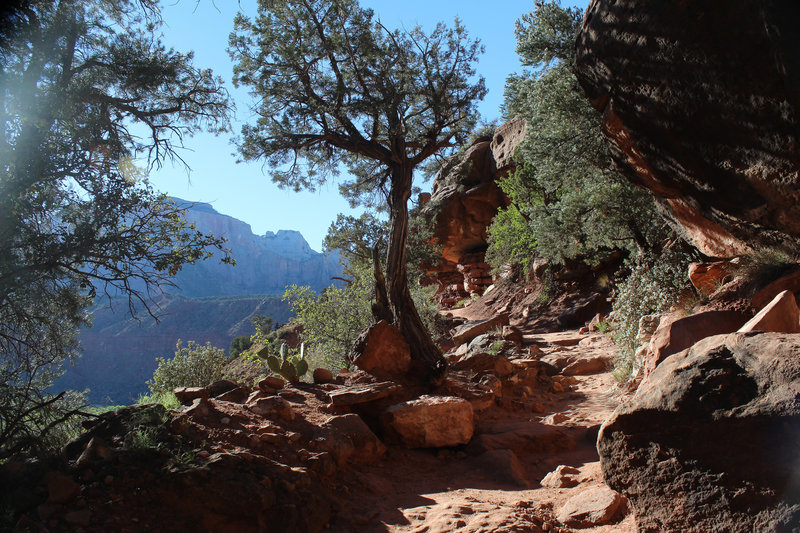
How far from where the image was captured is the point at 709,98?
3.87 metres

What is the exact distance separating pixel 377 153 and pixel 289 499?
664cm

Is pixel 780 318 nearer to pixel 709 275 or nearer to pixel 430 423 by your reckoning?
pixel 709 275

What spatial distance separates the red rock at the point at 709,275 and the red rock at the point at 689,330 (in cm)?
139

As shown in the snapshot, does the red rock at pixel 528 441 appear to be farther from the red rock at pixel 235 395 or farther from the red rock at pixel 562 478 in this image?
the red rock at pixel 235 395

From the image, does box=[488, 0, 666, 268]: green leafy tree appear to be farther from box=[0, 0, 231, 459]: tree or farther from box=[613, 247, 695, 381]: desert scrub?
box=[0, 0, 231, 459]: tree

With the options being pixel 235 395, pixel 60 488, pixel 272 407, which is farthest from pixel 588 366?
pixel 60 488

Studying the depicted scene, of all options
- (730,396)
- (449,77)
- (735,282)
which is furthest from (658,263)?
(730,396)

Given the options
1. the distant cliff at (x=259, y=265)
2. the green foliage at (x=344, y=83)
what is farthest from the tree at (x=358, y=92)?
the distant cliff at (x=259, y=265)

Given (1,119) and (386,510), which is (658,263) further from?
(1,119)

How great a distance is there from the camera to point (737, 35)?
11.6 ft

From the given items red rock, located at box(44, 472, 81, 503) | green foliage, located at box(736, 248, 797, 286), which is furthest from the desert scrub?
red rock, located at box(44, 472, 81, 503)

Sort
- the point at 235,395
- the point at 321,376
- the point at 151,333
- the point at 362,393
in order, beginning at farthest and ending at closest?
1. the point at 151,333
2. the point at 321,376
3. the point at 362,393
4. the point at 235,395

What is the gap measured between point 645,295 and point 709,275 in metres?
1.25

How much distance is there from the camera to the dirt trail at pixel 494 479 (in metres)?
3.43
